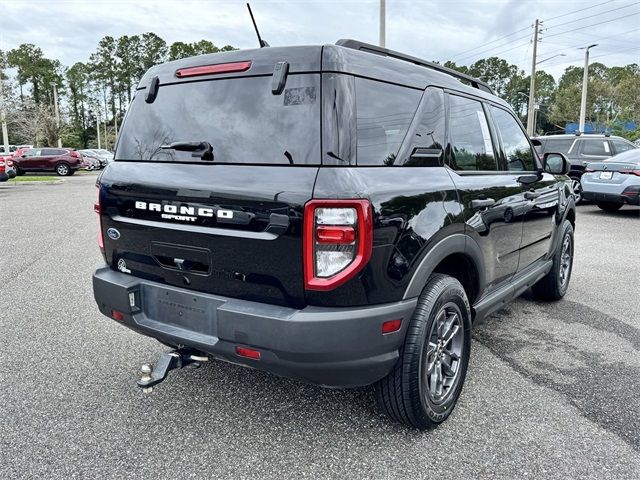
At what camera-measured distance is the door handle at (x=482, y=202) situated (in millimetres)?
2896

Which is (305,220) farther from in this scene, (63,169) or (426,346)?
(63,169)

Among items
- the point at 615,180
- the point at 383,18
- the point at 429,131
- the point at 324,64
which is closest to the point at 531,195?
the point at 429,131

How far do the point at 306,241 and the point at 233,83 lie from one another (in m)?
0.95

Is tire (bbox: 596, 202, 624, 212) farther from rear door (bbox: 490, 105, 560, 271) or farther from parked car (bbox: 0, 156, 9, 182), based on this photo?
parked car (bbox: 0, 156, 9, 182)

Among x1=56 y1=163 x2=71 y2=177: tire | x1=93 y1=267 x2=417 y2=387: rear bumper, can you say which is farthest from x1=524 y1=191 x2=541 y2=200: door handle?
x1=56 y1=163 x2=71 y2=177: tire

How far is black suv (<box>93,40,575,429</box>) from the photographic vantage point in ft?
6.92

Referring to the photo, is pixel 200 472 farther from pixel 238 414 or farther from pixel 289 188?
pixel 289 188

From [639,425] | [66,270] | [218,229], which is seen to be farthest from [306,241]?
[66,270]

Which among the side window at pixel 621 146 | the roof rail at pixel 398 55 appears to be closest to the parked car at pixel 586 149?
the side window at pixel 621 146

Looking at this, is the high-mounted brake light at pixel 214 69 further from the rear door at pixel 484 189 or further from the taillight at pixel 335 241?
the rear door at pixel 484 189

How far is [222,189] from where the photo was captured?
2270 mm

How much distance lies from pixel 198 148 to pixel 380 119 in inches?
36.1

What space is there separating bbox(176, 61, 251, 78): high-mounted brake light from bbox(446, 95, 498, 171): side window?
124cm

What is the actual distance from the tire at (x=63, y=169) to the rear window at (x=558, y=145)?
25.1 m
